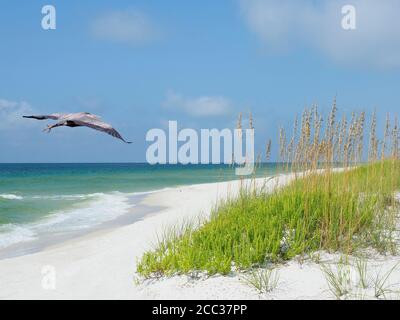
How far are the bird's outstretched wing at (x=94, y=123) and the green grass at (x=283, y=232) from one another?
7.26 ft

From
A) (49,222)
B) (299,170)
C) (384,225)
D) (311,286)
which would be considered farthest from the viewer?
(49,222)

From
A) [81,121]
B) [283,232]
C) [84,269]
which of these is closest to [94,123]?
[81,121]

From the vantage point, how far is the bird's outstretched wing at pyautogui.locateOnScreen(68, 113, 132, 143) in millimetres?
3752

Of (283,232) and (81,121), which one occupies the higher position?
(81,121)

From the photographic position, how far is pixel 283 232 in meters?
6.21

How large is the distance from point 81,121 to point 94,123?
0.49 ft

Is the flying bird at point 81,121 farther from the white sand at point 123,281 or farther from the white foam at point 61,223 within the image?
the white foam at point 61,223

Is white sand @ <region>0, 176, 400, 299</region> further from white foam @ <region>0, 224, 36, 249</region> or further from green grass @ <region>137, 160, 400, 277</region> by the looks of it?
white foam @ <region>0, 224, 36, 249</region>

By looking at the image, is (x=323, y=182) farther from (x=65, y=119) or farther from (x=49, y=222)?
(x=49, y=222)

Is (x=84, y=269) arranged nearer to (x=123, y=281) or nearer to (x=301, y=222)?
(x=123, y=281)

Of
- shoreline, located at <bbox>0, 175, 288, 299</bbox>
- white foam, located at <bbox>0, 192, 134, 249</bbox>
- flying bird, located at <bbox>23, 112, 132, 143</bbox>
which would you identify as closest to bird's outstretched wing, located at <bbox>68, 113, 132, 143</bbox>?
flying bird, located at <bbox>23, 112, 132, 143</bbox>
